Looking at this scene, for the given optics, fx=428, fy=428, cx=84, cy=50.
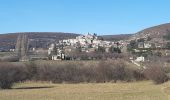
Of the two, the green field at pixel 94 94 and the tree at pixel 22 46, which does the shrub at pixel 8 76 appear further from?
the tree at pixel 22 46

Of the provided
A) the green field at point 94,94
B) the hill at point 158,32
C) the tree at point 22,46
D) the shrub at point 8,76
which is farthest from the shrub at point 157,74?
the hill at point 158,32

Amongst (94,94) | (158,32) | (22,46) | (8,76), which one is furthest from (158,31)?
(94,94)

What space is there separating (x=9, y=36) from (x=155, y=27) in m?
65.8

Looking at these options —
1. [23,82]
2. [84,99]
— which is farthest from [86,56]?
[84,99]

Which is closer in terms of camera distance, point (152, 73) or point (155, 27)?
point (152, 73)

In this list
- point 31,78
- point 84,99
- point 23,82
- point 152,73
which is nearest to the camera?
point 84,99

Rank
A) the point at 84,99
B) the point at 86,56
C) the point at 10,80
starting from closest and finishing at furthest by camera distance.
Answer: the point at 84,99
the point at 10,80
the point at 86,56

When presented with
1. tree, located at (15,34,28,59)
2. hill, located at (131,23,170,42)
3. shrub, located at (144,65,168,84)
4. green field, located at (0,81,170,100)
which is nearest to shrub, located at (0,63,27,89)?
green field, located at (0,81,170,100)

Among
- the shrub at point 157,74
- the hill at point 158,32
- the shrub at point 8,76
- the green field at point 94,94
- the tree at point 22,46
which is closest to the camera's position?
the green field at point 94,94

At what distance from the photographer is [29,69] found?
222 ft

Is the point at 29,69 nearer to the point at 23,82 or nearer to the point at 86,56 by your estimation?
the point at 23,82

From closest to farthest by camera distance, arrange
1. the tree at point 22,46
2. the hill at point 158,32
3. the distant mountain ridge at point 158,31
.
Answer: the tree at point 22,46, the hill at point 158,32, the distant mountain ridge at point 158,31

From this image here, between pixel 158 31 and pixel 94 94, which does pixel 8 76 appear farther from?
pixel 158 31

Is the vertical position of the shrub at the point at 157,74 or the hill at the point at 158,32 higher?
the hill at the point at 158,32
